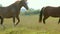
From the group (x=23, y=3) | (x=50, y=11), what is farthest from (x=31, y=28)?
(x=50, y=11)

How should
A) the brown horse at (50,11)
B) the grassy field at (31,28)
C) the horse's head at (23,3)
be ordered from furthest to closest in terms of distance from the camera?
the brown horse at (50,11), the horse's head at (23,3), the grassy field at (31,28)

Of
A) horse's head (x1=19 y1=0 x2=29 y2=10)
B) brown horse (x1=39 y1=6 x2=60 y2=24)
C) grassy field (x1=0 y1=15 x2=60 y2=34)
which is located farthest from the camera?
brown horse (x1=39 y1=6 x2=60 y2=24)

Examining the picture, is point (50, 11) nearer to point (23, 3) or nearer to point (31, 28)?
point (23, 3)

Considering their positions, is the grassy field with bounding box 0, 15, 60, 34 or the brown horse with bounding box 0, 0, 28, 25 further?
the brown horse with bounding box 0, 0, 28, 25

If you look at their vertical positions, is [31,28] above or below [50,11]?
below

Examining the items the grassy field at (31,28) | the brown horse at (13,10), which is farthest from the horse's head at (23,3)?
the grassy field at (31,28)

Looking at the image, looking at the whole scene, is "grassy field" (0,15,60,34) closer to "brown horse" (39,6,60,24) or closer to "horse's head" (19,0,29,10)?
"brown horse" (39,6,60,24)

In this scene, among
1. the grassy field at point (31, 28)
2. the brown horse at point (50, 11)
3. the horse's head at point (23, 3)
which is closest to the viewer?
the grassy field at point (31, 28)

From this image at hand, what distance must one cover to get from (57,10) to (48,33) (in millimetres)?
3143

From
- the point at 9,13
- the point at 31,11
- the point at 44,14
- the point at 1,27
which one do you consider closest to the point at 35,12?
the point at 31,11

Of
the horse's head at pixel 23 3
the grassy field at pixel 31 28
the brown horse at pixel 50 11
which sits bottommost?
the grassy field at pixel 31 28

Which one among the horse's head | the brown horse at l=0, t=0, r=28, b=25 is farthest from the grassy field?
the horse's head

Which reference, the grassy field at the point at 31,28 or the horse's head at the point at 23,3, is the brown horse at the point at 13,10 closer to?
the horse's head at the point at 23,3

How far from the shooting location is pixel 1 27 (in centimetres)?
862
